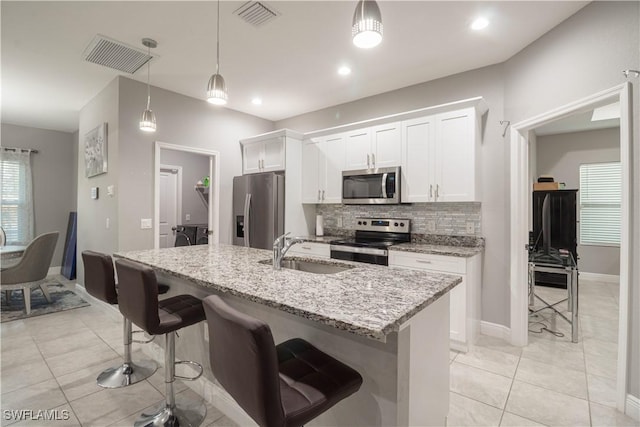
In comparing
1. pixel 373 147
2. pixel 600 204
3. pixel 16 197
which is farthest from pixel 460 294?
pixel 16 197

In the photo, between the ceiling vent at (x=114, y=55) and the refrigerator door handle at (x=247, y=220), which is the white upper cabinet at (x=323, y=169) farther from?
the ceiling vent at (x=114, y=55)

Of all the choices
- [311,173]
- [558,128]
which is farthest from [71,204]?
[558,128]

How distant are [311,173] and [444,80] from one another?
2.01 meters

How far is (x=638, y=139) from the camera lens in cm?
183

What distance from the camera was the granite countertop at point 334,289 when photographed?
3.26 feet

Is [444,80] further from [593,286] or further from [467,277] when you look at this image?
[593,286]

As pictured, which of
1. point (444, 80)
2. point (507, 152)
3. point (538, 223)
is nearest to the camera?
point (507, 152)

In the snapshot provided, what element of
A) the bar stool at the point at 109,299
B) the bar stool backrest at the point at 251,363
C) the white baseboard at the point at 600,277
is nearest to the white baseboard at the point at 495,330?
the bar stool backrest at the point at 251,363

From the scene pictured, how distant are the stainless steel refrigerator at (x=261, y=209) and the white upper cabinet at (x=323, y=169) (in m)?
0.42

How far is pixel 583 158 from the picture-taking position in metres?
5.63

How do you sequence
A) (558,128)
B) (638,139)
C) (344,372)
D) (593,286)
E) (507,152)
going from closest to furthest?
1. (344,372)
2. (638,139)
3. (507,152)
4. (593,286)
5. (558,128)

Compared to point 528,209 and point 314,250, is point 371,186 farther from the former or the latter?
point 528,209

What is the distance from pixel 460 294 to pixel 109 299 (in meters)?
2.83

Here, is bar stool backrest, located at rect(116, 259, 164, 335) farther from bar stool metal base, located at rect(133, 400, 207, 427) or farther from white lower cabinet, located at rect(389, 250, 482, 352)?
white lower cabinet, located at rect(389, 250, 482, 352)
